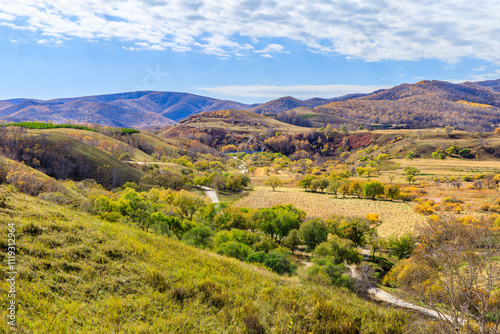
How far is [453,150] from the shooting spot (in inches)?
4491

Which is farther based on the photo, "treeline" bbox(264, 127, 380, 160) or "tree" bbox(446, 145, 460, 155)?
"treeline" bbox(264, 127, 380, 160)

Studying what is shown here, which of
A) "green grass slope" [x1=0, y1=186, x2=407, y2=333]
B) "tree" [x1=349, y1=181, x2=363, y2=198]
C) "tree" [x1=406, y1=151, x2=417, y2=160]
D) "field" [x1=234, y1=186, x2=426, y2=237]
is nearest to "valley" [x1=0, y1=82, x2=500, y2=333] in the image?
"green grass slope" [x1=0, y1=186, x2=407, y2=333]

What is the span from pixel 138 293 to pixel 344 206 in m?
55.1

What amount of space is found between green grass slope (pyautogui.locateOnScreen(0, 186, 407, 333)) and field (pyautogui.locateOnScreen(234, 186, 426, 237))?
34926mm

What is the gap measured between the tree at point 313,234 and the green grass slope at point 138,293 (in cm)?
2319

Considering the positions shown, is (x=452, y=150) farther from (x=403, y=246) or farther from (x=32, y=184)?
(x=32, y=184)

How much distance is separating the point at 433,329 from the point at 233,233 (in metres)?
20.6

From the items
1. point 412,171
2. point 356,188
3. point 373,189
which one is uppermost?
point 412,171

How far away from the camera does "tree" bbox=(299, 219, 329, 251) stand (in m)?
32.7

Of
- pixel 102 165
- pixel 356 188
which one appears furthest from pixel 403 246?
pixel 102 165

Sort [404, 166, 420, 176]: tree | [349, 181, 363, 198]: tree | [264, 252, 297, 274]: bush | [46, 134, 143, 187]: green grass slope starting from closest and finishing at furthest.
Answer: [264, 252, 297, 274]: bush
[46, 134, 143, 187]: green grass slope
[349, 181, 363, 198]: tree
[404, 166, 420, 176]: tree

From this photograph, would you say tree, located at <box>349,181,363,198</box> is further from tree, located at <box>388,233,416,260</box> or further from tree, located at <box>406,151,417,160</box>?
tree, located at <box>406,151,417,160</box>

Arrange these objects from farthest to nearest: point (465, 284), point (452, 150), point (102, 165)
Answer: point (452, 150) → point (102, 165) → point (465, 284)

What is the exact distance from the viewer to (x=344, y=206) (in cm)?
5725
